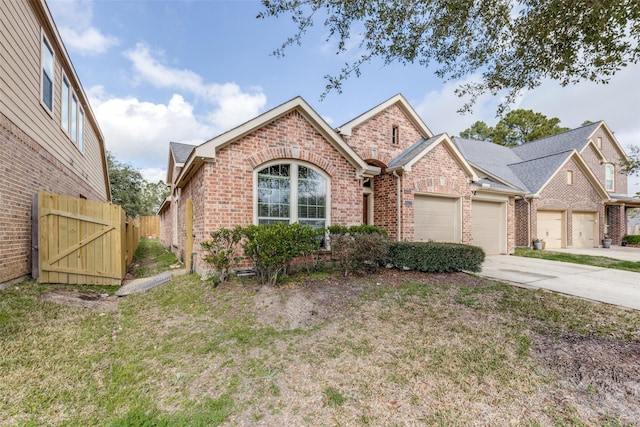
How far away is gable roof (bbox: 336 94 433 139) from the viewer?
434 inches

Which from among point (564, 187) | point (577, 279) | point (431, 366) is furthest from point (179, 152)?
point (564, 187)

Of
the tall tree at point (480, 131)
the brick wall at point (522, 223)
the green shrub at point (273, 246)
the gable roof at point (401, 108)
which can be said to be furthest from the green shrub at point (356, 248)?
the tall tree at point (480, 131)

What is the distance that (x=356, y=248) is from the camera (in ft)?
22.4

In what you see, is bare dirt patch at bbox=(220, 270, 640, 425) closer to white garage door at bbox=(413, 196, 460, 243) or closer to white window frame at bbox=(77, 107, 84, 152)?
white garage door at bbox=(413, 196, 460, 243)

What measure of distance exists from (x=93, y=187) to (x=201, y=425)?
14.4 meters

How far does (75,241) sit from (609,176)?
102 ft

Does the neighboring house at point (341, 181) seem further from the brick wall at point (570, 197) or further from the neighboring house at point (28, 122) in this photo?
the brick wall at point (570, 197)

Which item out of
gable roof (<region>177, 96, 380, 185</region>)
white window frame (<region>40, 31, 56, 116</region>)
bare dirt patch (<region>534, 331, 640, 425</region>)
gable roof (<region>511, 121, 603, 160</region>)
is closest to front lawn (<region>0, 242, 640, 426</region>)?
bare dirt patch (<region>534, 331, 640, 425</region>)

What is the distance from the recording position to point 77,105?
34.7ft

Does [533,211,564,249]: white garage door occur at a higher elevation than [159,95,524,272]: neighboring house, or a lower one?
lower

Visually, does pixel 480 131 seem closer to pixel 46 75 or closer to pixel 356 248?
pixel 356 248

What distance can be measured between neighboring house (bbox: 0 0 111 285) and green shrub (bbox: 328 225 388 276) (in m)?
6.26

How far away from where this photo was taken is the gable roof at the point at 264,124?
6796 millimetres

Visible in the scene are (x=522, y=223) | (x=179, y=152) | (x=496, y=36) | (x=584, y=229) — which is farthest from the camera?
(x=584, y=229)
